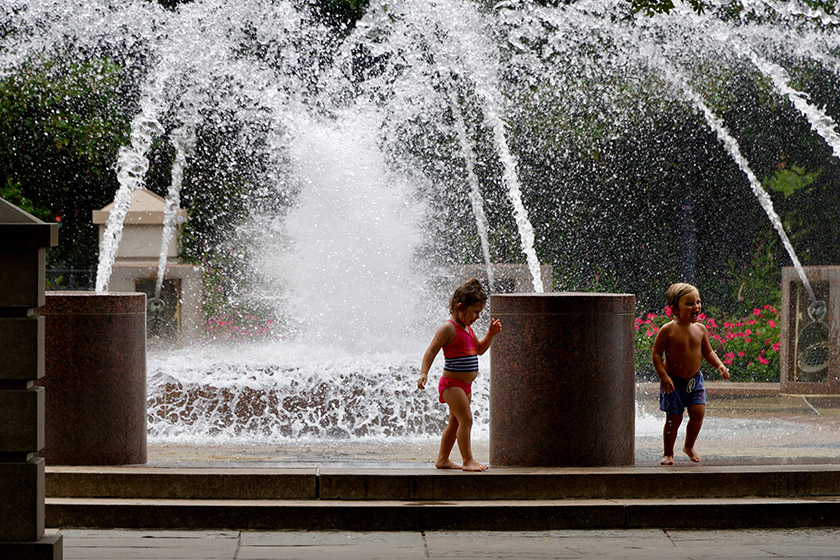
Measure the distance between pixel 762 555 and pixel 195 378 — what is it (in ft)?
16.5

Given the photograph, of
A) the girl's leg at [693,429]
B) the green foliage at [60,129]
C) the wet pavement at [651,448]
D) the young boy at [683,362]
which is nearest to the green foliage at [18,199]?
the green foliage at [60,129]

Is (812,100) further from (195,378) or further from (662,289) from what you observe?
(195,378)

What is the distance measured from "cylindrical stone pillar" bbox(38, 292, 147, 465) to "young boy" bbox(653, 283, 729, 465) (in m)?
3.41

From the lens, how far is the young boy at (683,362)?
26.9 feet

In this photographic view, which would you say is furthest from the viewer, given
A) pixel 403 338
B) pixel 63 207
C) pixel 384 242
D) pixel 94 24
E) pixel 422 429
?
pixel 63 207

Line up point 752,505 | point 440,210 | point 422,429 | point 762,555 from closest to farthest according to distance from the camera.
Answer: point 762,555
point 752,505
point 422,429
point 440,210

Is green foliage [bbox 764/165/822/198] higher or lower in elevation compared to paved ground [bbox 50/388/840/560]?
higher

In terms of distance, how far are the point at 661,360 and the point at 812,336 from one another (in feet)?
21.0

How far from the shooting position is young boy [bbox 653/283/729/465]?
26.9ft

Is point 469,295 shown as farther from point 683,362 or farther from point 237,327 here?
point 237,327

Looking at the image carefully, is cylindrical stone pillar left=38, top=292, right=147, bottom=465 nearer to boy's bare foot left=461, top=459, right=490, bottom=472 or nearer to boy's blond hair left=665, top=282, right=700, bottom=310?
boy's bare foot left=461, top=459, right=490, bottom=472

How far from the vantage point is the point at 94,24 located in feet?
63.9

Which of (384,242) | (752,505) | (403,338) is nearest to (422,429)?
(752,505)

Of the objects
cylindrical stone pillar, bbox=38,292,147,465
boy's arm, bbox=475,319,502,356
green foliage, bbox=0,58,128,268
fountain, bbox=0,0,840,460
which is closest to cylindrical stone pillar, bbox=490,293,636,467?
boy's arm, bbox=475,319,502,356
